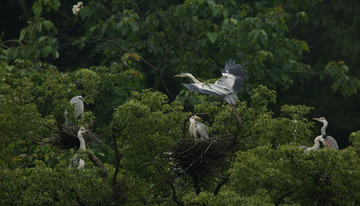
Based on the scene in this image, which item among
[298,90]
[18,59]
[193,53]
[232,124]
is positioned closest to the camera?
[232,124]

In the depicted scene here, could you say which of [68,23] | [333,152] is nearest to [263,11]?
[68,23]

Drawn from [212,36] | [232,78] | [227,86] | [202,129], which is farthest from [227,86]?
[212,36]

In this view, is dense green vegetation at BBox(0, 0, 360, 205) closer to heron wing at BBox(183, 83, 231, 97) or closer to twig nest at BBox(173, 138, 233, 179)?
twig nest at BBox(173, 138, 233, 179)

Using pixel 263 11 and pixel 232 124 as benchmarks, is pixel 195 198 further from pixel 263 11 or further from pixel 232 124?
pixel 263 11

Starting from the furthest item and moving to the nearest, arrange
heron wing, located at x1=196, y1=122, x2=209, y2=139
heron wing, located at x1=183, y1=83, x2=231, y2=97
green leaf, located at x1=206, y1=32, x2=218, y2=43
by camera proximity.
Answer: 1. green leaf, located at x1=206, y1=32, x2=218, y2=43
2. heron wing, located at x1=196, y1=122, x2=209, y2=139
3. heron wing, located at x1=183, y1=83, x2=231, y2=97

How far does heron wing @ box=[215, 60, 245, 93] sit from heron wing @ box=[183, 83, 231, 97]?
157mm

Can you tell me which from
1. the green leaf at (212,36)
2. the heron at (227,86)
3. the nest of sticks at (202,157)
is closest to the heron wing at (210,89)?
the heron at (227,86)

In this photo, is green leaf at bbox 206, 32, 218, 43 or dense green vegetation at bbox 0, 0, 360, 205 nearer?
dense green vegetation at bbox 0, 0, 360, 205

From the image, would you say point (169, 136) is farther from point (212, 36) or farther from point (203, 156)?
point (212, 36)

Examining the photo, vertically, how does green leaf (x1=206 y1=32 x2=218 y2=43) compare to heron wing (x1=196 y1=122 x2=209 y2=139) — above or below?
below

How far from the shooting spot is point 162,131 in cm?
857

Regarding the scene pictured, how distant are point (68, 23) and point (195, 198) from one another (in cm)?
1080

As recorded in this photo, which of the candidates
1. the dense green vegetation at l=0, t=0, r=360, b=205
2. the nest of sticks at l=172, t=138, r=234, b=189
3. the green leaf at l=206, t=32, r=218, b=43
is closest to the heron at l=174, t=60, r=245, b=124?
the dense green vegetation at l=0, t=0, r=360, b=205

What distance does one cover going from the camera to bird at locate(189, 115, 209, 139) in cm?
1011
